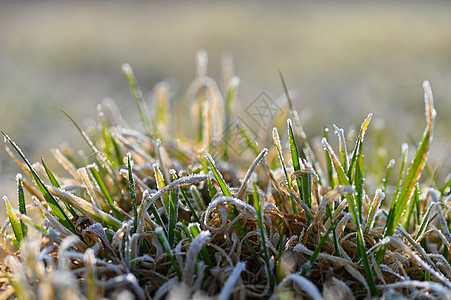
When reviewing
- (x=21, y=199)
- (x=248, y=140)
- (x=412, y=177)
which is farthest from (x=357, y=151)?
(x=21, y=199)

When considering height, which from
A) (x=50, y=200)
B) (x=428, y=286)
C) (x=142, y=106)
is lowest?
(x=428, y=286)

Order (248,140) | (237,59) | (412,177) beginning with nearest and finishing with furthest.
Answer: (412,177) → (248,140) → (237,59)

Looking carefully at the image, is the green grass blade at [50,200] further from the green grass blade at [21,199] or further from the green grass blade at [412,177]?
the green grass blade at [412,177]

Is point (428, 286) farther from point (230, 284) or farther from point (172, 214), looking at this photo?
point (172, 214)

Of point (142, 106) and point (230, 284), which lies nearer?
point (230, 284)

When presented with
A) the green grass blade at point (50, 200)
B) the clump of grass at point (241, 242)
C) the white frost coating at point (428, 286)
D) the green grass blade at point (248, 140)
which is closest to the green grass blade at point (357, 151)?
the clump of grass at point (241, 242)

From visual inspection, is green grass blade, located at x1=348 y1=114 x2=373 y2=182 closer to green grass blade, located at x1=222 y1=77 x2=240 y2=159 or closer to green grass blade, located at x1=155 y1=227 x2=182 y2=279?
green grass blade, located at x1=155 y1=227 x2=182 y2=279
